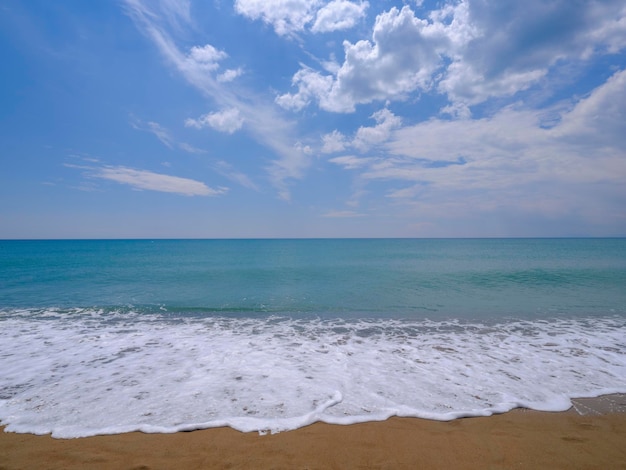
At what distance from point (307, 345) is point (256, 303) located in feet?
22.9

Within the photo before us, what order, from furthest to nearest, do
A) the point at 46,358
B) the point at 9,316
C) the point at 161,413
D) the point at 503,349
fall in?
1. the point at 9,316
2. the point at 503,349
3. the point at 46,358
4. the point at 161,413

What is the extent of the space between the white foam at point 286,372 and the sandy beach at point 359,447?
282 mm

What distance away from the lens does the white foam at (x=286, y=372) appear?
5.15 meters

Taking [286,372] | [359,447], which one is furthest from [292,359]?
[359,447]

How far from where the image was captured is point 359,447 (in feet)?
13.9

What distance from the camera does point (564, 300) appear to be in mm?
15562

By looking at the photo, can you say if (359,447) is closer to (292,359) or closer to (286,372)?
(286,372)

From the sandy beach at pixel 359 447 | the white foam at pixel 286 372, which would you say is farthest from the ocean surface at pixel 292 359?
the sandy beach at pixel 359 447

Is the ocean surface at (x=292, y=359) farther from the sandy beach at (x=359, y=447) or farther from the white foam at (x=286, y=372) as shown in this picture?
the sandy beach at (x=359, y=447)

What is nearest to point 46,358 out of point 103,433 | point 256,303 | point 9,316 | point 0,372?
point 0,372

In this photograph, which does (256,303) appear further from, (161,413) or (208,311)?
(161,413)

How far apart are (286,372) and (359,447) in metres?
2.95

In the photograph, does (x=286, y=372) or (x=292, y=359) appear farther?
(x=292, y=359)

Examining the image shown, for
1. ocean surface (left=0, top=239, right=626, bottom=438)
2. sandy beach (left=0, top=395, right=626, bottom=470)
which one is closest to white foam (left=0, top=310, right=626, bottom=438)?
ocean surface (left=0, top=239, right=626, bottom=438)
